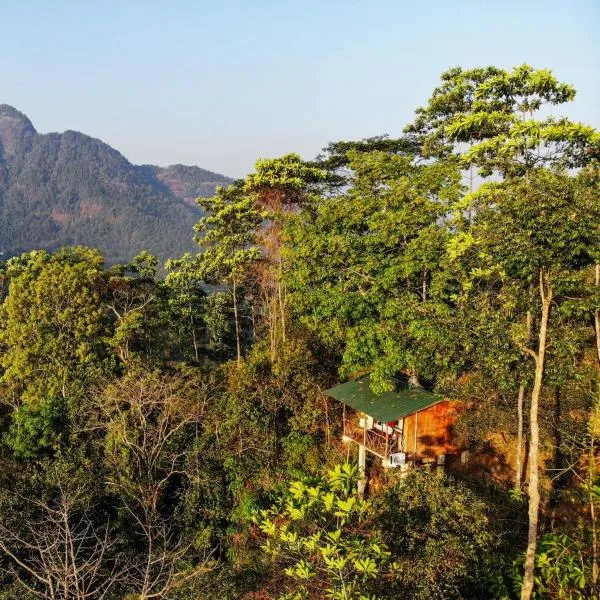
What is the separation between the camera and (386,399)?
1498 cm

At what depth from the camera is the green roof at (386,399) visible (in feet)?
46.0

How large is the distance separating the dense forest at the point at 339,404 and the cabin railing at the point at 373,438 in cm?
139

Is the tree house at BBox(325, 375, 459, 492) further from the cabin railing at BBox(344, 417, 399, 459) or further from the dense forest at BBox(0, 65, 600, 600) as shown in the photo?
the dense forest at BBox(0, 65, 600, 600)

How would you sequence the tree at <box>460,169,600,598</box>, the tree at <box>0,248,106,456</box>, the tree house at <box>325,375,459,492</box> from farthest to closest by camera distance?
the tree at <box>0,248,106,456</box> → the tree house at <box>325,375,459,492</box> → the tree at <box>460,169,600,598</box>

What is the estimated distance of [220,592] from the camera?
11.8 meters

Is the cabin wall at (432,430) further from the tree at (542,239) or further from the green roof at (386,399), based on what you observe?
the tree at (542,239)

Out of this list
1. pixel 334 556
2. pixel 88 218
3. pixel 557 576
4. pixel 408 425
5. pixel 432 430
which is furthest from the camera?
pixel 88 218

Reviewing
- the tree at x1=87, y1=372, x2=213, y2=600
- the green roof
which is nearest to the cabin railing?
the green roof

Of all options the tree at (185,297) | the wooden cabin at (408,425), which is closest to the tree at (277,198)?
the wooden cabin at (408,425)

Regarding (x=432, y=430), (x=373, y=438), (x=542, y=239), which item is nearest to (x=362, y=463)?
(x=373, y=438)

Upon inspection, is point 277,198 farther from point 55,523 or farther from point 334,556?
point 334,556

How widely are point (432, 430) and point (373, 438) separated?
74.6 inches

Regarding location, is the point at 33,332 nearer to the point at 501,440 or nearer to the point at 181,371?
the point at 181,371

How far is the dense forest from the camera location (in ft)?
27.0
